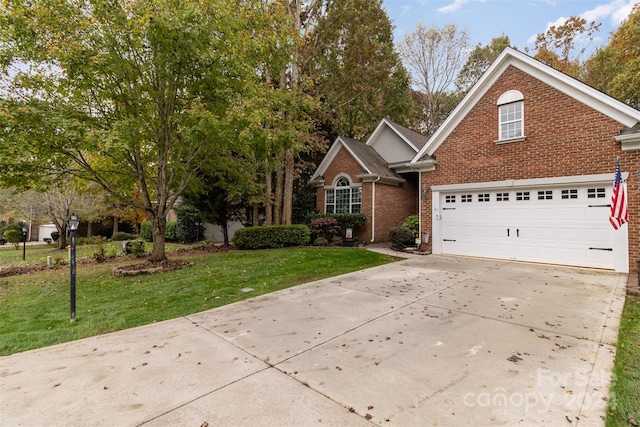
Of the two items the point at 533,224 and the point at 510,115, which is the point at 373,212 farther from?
the point at 510,115

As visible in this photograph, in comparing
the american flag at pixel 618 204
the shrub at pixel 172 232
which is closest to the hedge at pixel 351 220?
the american flag at pixel 618 204

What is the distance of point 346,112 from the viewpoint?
21.0 metres

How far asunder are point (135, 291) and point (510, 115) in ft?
38.9

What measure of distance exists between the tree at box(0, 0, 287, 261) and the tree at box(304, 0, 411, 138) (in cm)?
701

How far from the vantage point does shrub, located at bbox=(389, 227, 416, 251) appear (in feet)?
39.9

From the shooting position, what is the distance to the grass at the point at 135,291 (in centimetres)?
470

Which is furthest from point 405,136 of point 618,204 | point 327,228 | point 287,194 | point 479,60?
point 479,60

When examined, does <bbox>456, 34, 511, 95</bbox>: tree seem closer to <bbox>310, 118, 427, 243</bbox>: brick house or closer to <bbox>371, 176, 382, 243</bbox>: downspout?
<bbox>310, 118, 427, 243</bbox>: brick house

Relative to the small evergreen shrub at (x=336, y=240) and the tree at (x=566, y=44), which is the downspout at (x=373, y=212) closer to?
the small evergreen shrub at (x=336, y=240)

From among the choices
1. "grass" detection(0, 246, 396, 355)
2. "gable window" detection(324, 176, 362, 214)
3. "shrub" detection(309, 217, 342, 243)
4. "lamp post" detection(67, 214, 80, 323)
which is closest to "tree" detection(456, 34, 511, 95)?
"gable window" detection(324, 176, 362, 214)

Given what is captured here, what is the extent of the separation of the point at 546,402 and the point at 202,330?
4.06 m

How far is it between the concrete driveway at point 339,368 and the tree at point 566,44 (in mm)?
24847

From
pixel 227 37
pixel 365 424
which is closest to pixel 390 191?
pixel 227 37

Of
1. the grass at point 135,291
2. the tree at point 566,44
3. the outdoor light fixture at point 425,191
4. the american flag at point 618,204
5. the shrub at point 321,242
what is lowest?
the grass at point 135,291
